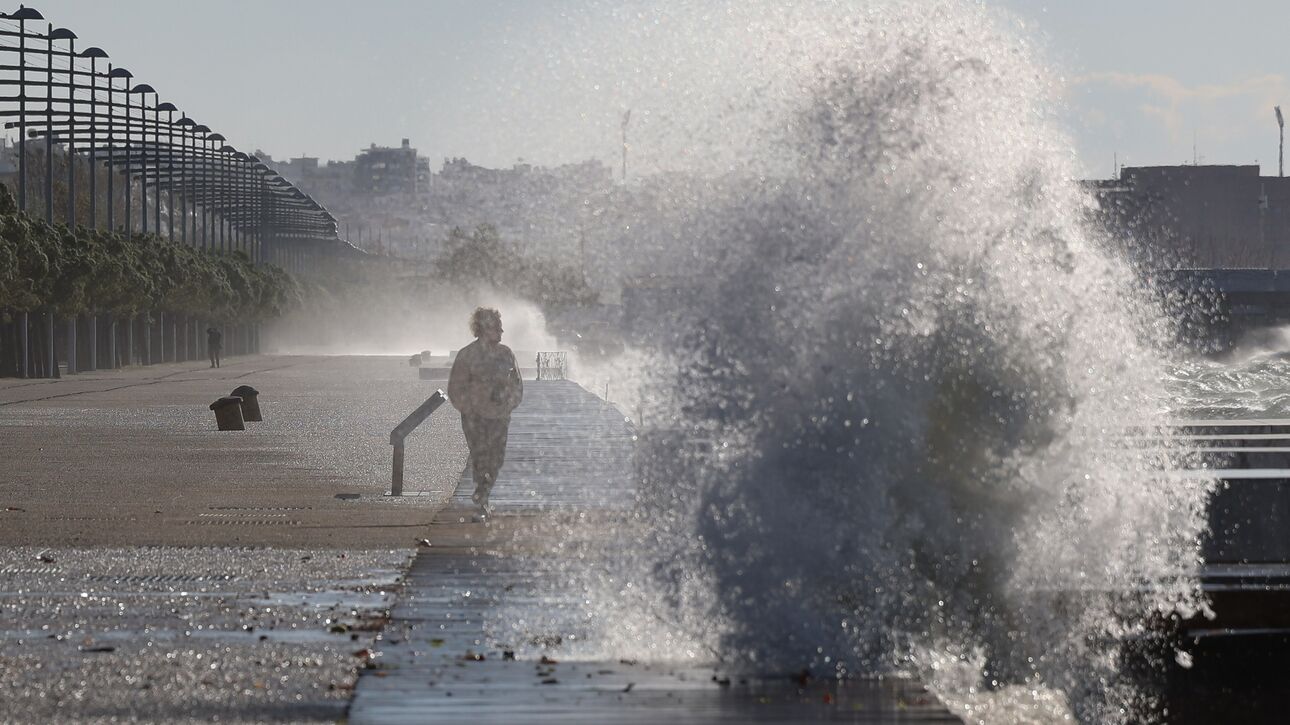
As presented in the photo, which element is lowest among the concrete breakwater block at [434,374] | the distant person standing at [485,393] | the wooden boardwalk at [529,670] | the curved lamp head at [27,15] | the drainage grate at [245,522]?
the concrete breakwater block at [434,374]

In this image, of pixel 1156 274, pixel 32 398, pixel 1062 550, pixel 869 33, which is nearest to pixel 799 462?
pixel 1062 550

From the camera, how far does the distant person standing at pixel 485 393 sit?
16734 mm

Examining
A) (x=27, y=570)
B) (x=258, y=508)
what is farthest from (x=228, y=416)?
(x=27, y=570)

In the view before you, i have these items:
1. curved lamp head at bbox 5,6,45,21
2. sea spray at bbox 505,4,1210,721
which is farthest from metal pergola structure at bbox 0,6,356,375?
sea spray at bbox 505,4,1210,721

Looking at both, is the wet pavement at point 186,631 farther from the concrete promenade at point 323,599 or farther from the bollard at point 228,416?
the bollard at point 228,416

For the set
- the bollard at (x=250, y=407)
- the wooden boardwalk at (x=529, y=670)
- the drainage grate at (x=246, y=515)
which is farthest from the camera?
the bollard at (x=250, y=407)

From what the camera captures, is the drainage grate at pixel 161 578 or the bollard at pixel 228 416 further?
the bollard at pixel 228 416

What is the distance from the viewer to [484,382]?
1672 centimetres

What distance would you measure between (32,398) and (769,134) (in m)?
36.7

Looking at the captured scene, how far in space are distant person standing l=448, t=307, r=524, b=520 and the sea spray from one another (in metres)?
5.44

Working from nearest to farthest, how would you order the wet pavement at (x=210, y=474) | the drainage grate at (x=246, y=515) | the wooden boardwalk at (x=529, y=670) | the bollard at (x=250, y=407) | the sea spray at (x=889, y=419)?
the wooden boardwalk at (x=529, y=670)
the sea spray at (x=889, y=419)
the wet pavement at (x=210, y=474)
the drainage grate at (x=246, y=515)
the bollard at (x=250, y=407)

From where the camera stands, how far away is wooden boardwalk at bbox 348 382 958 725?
8242 mm

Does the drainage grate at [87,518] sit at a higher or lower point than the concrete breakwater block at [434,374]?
higher

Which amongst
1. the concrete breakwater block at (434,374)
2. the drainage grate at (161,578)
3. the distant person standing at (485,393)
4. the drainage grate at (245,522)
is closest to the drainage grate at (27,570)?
the drainage grate at (161,578)
